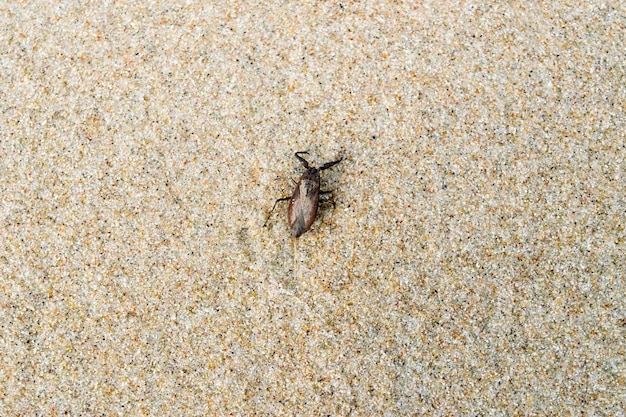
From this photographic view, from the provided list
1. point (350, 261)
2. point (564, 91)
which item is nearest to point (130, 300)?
point (350, 261)

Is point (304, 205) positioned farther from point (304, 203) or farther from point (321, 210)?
point (321, 210)

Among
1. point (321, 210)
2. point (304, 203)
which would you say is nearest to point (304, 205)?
point (304, 203)

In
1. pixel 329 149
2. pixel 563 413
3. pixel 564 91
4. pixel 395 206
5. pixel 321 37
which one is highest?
pixel 321 37

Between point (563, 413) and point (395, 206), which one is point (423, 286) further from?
point (563, 413)

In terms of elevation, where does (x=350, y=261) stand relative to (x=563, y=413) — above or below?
above
